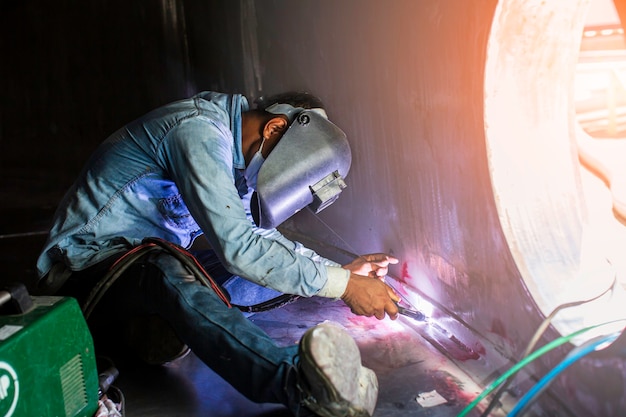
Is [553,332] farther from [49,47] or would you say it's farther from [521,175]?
[49,47]

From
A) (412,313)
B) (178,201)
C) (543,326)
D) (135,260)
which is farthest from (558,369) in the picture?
(178,201)

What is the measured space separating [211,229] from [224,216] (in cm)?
6

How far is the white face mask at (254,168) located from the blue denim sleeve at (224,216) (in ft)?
0.50

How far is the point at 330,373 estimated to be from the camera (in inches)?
54.9

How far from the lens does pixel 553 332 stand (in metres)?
1.59

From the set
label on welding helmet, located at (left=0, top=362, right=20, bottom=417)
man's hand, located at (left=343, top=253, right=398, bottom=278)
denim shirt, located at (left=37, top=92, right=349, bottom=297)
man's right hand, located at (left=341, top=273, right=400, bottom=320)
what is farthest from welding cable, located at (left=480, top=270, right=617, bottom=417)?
label on welding helmet, located at (left=0, top=362, right=20, bottom=417)

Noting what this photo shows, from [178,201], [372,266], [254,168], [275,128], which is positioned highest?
[275,128]

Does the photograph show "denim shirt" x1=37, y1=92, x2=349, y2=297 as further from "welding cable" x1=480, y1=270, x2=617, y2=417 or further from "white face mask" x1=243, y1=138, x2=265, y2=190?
"welding cable" x1=480, y1=270, x2=617, y2=417

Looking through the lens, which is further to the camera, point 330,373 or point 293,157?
point 293,157

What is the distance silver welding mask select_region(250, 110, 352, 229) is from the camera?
1.92 metres

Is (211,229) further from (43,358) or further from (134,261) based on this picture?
(43,358)

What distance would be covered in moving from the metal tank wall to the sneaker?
0.58 metres

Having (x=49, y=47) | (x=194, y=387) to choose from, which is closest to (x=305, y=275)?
(x=194, y=387)

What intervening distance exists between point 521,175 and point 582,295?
36cm
